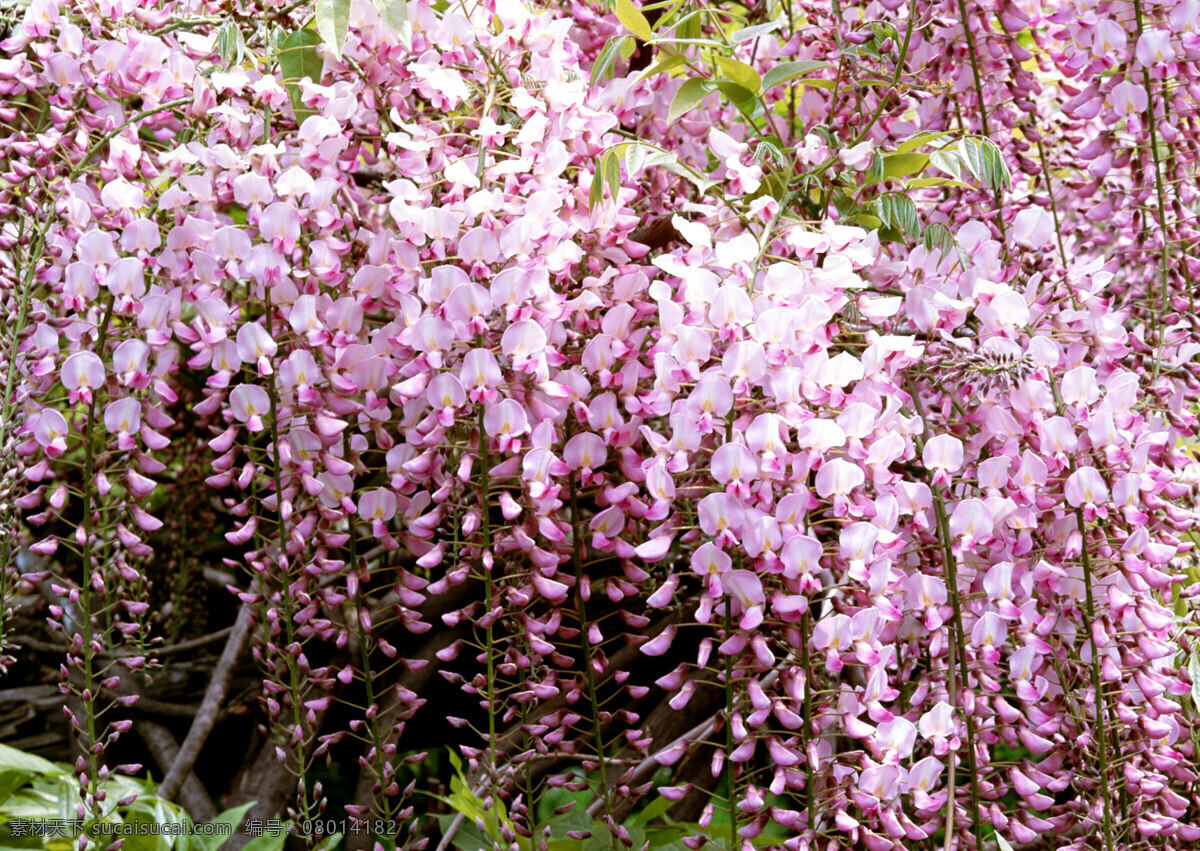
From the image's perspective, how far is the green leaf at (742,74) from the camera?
1332 millimetres

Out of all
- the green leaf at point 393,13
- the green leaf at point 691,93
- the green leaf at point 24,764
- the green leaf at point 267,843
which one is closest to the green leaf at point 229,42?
the green leaf at point 393,13

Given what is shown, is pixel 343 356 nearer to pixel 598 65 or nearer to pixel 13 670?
pixel 598 65

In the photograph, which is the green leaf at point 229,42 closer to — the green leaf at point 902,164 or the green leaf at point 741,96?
the green leaf at point 741,96

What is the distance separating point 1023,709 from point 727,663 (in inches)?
17.6

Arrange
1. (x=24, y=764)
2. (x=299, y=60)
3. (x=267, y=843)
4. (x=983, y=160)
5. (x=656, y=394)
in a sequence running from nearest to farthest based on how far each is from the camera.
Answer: (x=656, y=394) < (x=983, y=160) < (x=299, y=60) < (x=267, y=843) < (x=24, y=764)

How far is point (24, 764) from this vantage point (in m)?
1.86

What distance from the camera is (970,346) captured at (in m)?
1.31

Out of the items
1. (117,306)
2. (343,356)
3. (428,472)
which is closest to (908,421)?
(428,472)

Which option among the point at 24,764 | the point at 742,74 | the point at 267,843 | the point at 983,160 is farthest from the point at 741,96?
the point at 24,764

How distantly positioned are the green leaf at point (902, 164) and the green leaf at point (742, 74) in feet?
0.63

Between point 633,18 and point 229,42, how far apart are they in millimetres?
514

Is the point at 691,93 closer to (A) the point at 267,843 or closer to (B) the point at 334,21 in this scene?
(B) the point at 334,21

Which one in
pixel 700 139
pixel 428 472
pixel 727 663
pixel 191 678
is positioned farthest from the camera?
pixel 191 678

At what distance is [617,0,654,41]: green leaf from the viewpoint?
4.46 feet
